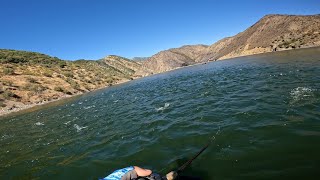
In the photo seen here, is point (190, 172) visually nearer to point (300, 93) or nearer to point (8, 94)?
point (300, 93)

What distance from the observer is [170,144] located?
11945 mm

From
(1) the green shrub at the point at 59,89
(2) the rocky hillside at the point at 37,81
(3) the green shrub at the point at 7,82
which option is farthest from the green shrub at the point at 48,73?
(3) the green shrub at the point at 7,82

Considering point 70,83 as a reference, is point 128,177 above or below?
below

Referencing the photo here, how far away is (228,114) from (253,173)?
23.7 ft

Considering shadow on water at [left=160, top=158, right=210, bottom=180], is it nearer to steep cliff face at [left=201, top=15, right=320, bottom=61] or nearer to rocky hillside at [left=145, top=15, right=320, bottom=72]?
rocky hillside at [left=145, top=15, right=320, bottom=72]

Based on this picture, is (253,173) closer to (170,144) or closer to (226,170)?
(226,170)

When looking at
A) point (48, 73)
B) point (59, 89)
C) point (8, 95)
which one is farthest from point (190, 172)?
point (48, 73)

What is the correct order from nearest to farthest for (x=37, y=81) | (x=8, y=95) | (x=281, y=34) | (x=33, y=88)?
(x=8, y=95) → (x=33, y=88) → (x=37, y=81) → (x=281, y=34)

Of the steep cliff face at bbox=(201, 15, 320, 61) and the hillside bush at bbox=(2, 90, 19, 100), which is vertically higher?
the steep cliff face at bbox=(201, 15, 320, 61)

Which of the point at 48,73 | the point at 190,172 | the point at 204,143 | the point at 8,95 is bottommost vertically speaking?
the point at 190,172

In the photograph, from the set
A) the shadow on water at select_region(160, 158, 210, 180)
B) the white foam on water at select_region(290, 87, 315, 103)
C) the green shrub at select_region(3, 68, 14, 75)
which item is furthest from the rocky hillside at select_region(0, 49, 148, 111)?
the white foam on water at select_region(290, 87, 315, 103)

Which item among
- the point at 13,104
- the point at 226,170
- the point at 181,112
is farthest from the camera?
the point at 13,104

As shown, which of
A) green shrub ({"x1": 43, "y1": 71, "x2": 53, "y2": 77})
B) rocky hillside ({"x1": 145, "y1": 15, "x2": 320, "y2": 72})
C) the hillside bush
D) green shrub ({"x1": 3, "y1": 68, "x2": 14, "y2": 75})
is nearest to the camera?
the hillside bush

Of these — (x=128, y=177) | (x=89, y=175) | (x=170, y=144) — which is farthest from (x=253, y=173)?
(x=89, y=175)
